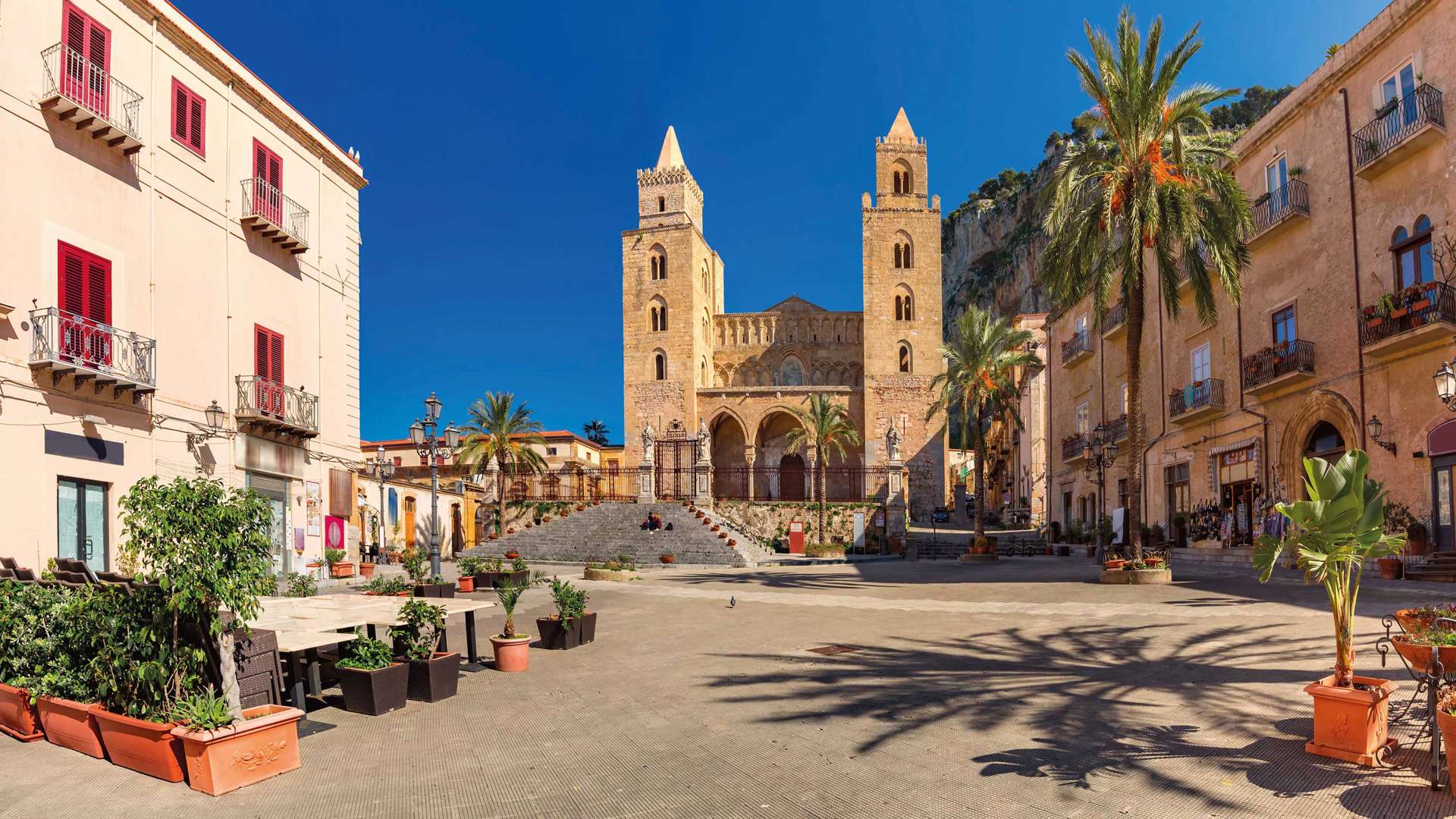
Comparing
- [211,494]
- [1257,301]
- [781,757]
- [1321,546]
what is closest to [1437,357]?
[1257,301]

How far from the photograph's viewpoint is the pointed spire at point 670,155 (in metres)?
70.0

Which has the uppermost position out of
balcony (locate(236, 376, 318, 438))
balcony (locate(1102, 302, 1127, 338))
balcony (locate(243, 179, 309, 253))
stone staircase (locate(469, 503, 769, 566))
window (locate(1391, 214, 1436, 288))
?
balcony (locate(243, 179, 309, 253))

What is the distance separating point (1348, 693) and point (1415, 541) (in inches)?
657

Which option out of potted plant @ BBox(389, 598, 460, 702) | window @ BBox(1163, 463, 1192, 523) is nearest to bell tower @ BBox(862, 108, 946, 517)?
window @ BBox(1163, 463, 1192, 523)

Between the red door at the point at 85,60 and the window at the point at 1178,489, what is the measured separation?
2965 cm

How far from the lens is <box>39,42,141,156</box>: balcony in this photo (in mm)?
15742

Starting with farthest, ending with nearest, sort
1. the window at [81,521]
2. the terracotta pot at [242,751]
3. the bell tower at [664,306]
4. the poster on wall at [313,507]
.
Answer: the bell tower at [664,306] < the poster on wall at [313,507] < the window at [81,521] < the terracotta pot at [242,751]

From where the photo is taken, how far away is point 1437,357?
1884cm

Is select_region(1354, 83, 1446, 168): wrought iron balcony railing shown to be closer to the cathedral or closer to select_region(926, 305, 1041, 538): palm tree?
select_region(926, 305, 1041, 538): palm tree

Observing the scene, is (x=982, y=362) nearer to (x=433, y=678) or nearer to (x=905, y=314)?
(x=905, y=314)

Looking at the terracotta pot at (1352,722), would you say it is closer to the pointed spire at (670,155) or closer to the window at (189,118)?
the window at (189,118)

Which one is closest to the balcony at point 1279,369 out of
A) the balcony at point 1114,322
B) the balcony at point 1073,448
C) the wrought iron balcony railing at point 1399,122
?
the wrought iron balcony railing at point 1399,122

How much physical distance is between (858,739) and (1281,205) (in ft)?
74.6

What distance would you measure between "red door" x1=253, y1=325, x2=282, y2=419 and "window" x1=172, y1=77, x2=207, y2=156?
12.9ft
